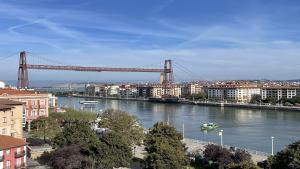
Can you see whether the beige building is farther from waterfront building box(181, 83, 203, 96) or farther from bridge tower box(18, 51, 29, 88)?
waterfront building box(181, 83, 203, 96)

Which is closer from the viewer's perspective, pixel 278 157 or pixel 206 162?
pixel 278 157

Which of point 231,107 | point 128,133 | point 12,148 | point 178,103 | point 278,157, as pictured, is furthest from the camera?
point 178,103

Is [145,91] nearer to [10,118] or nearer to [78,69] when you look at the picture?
[78,69]

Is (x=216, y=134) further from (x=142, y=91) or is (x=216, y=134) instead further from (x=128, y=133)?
(x=142, y=91)

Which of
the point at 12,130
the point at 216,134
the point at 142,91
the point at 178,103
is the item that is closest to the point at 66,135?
the point at 12,130

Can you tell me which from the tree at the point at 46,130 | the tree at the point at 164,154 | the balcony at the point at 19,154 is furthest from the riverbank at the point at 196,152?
the balcony at the point at 19,154

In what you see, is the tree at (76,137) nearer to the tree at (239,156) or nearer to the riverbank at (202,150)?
the tree at (239,156)
